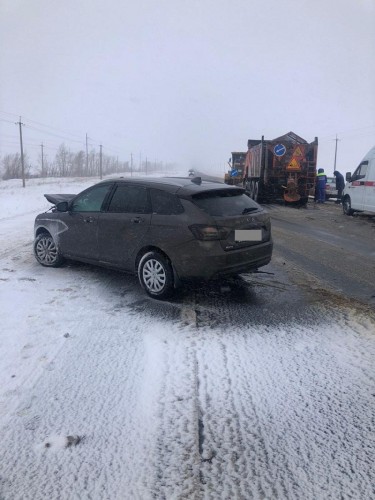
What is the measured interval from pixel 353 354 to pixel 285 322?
90 cm

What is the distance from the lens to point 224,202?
5.12m

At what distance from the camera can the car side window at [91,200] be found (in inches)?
235

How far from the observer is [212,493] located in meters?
2.12

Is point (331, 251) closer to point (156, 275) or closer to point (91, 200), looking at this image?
point (156, 275)

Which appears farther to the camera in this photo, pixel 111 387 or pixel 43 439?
pixel 111 387

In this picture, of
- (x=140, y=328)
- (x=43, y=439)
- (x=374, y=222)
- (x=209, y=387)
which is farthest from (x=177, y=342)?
(x=374, y=222)

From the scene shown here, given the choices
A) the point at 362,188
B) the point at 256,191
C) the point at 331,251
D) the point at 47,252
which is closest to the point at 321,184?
the point at 256,191

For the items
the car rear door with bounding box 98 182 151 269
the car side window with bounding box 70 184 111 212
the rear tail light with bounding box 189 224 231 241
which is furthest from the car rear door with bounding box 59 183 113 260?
the rear tail light with bounding box 189 224 231 241

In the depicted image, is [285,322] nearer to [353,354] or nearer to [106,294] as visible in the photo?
[353,354]

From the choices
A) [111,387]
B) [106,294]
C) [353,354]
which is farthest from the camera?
[106,294]

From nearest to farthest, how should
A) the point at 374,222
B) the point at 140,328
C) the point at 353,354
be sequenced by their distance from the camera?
the point at 353,354 < the point at 140,328 < the point at 374,222

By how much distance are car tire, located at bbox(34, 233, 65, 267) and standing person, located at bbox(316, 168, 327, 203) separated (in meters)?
15.7

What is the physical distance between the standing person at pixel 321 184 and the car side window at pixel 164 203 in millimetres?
15870

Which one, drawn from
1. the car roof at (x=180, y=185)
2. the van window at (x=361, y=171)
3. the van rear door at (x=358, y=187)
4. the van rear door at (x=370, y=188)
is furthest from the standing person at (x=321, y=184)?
the car roof at (x=180, y=185)
